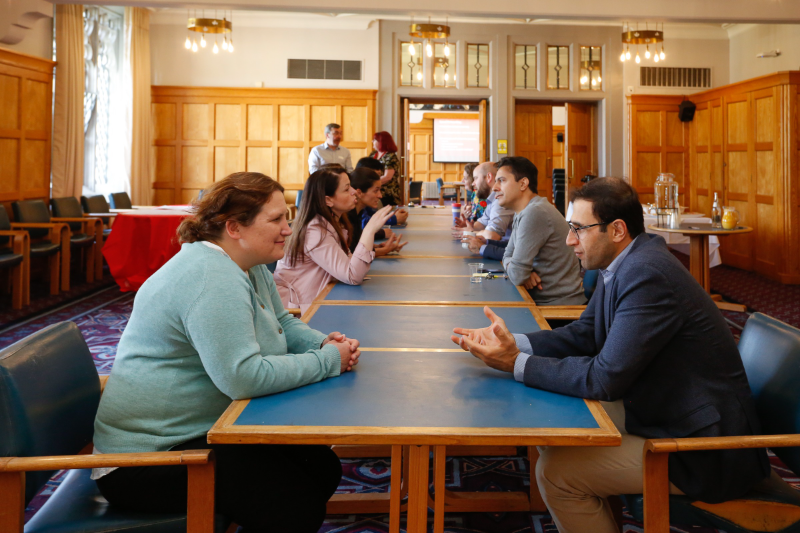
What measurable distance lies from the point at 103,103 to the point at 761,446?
393 inches

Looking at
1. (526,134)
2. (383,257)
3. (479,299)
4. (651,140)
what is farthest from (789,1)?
(479,299)

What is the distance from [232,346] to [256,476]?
328 mm

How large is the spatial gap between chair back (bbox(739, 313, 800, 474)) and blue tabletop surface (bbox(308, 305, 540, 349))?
0.67 meters

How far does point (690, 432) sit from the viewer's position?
1.59 metres

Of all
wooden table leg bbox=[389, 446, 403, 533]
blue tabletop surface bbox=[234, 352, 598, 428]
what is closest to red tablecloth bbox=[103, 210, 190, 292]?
blue tabletop surface bbox=[234, 352, 598, 428]

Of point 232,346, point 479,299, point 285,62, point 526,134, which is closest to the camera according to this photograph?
point 232,346

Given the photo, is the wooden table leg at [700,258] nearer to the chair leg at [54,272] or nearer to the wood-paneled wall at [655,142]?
the wood-paneled wall at [655,142]

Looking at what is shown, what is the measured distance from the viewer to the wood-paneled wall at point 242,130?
35.1 feet

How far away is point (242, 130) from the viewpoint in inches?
425

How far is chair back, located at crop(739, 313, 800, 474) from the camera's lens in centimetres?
165

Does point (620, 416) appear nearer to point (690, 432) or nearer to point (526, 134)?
point (690, 432)

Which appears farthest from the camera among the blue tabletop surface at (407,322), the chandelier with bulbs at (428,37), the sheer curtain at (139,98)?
the sheer curtain at (139,98)

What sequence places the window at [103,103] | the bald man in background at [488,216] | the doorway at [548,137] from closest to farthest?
the bald man in background at [488,216] → the window at [103,103] → the doorway at [548,137]

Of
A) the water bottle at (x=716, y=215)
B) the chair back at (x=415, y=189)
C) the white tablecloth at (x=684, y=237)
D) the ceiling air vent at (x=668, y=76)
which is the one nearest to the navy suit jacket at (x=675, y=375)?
the white tablecloth at (x=684, y=237)
